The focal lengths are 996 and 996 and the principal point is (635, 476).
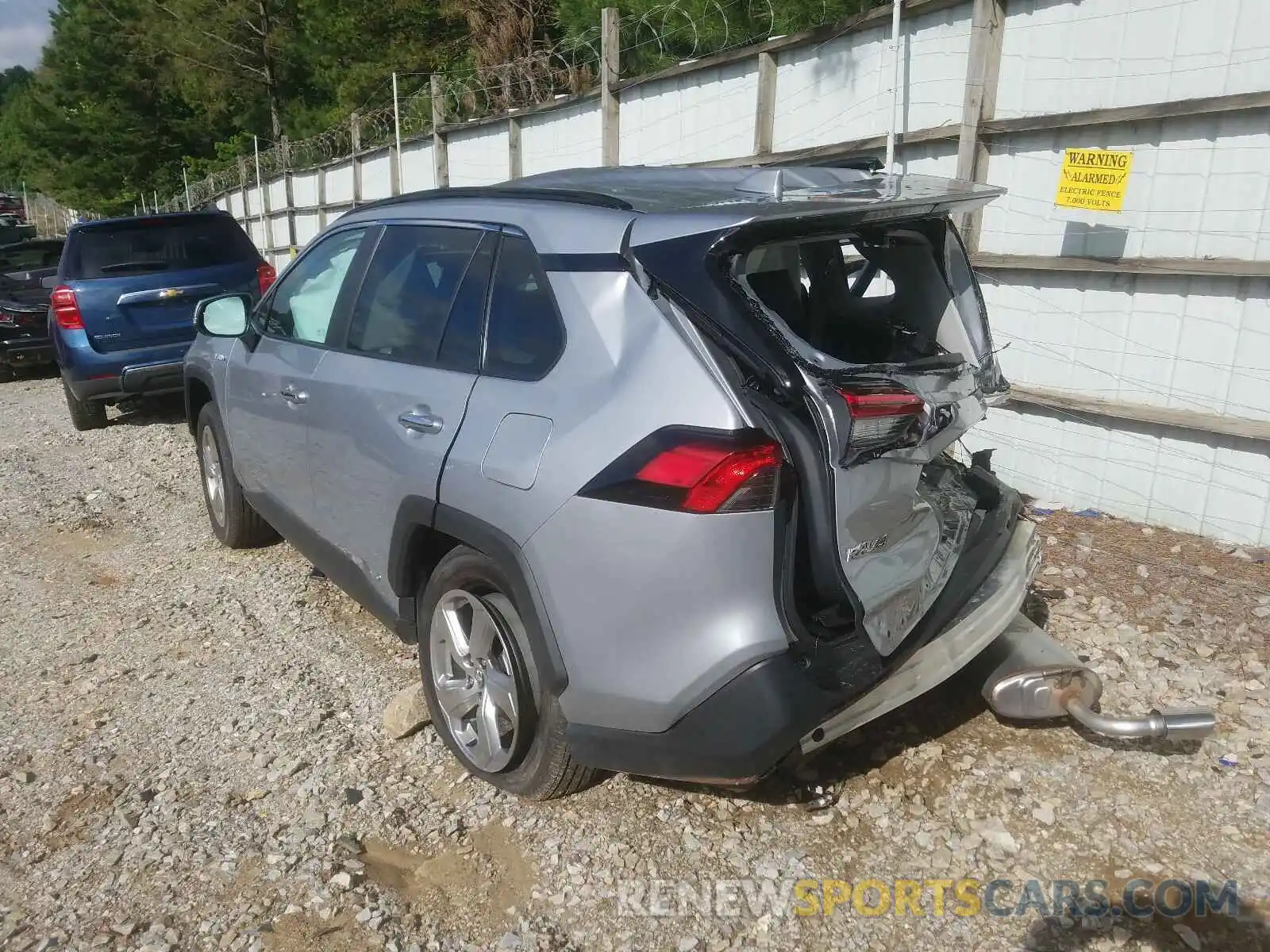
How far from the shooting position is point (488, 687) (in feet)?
9.89

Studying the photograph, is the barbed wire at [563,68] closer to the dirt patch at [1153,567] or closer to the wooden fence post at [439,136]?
the wooden fence post at [439,136]

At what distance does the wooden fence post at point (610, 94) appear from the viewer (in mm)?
8414

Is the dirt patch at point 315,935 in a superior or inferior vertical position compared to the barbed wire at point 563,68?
inferior

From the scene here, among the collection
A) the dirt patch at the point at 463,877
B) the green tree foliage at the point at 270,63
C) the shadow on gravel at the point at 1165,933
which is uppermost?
the green tree foliage at the point at 270,63

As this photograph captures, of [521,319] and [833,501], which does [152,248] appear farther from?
[833,501]

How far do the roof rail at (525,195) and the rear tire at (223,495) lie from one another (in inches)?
73.6

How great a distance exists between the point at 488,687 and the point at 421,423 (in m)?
0.83

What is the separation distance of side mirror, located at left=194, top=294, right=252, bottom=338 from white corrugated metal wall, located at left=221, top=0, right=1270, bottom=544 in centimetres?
370

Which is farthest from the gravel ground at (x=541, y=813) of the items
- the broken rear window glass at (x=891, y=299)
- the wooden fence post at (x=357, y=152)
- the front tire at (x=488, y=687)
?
the wooden fence post at (x=357, y=152)

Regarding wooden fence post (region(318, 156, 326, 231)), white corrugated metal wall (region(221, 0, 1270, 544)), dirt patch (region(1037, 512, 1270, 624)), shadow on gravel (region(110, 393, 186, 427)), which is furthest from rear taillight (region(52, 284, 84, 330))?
wooden fence post (region(318, 156, 326, 231))

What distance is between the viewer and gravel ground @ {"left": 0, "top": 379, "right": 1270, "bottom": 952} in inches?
103

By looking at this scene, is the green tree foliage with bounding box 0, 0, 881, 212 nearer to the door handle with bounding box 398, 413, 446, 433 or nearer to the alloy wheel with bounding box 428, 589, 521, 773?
the door handle with bounding box 398, 413, 446, 433

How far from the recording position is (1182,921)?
2576mm

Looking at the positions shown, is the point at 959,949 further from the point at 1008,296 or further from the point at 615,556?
the point at 1008,296
